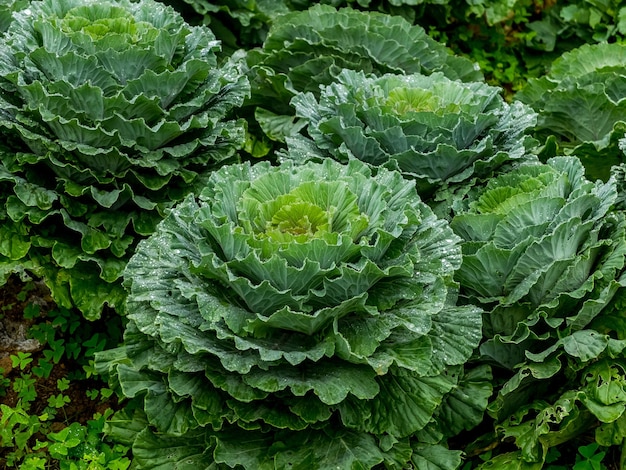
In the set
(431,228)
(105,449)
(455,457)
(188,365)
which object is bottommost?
(105,449)

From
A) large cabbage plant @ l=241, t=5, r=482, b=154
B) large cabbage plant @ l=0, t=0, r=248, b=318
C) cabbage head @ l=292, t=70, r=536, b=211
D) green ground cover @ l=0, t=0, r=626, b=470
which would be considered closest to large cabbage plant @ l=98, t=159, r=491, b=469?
green ground cover @ l=0, t=0, r=626, b=470

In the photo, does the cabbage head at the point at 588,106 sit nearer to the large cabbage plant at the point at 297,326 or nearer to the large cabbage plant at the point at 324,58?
the large cabbage plant at the point at 324,58

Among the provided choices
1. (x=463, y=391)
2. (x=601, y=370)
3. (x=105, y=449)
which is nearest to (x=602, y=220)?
(x=601, y=370)

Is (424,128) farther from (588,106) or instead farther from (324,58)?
(588,106)

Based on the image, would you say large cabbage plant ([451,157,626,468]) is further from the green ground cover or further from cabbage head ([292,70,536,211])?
cabbage head ([292,70,536,211])

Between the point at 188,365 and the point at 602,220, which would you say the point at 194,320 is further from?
the point at 602,220

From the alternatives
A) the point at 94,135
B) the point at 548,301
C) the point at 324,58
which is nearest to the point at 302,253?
the point at 548,301

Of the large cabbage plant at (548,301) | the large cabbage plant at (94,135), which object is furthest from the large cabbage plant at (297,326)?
the large cabbage plant at (94,135)
